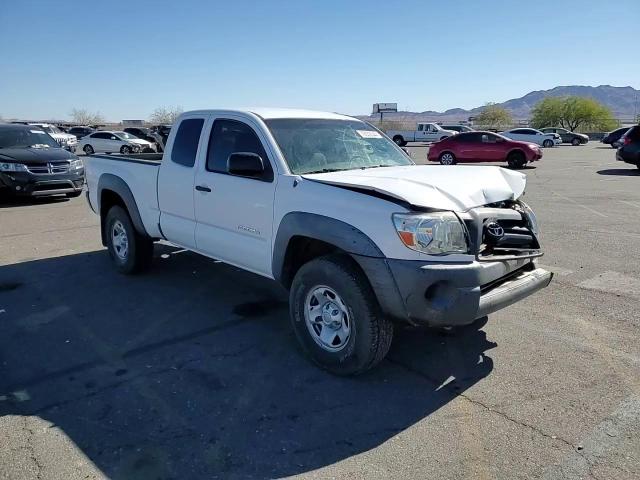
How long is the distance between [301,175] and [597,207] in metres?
9.16

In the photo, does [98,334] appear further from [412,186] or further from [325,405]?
[412,186]

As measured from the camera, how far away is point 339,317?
3.80 m

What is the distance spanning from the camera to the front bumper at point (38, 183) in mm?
11609

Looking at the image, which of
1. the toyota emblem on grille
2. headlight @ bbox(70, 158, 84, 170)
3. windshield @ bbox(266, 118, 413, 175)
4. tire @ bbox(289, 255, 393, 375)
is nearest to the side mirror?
windshield @ bbox(266, 118, 413, 175)

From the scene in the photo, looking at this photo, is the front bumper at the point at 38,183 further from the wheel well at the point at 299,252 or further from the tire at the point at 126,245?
the wheel well at the point at 299,252

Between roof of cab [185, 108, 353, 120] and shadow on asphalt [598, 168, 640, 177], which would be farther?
shadow on asphalt [598, 168, 640, 177]

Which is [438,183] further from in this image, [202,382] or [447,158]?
[447,158]

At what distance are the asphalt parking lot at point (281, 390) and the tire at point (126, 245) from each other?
24cm

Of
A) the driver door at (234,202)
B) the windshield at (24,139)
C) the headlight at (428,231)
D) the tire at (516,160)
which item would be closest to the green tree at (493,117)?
the tire at (516,160)

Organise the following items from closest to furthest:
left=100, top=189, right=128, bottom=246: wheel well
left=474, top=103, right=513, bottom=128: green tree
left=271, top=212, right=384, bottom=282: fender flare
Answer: left=271, top=212, right=384, bottom=282: fender flare
left=100, top=189, right=128, bottom=246: wheel well
left=474, top=103, right=513, bottom=128: green tree

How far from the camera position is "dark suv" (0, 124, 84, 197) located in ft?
38.2

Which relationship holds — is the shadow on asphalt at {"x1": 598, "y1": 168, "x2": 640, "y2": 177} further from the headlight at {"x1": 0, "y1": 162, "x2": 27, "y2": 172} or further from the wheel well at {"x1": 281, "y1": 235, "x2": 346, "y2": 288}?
the headlight at {"x1": 0, "y1": 162, "x2": 27, "y2": 172}

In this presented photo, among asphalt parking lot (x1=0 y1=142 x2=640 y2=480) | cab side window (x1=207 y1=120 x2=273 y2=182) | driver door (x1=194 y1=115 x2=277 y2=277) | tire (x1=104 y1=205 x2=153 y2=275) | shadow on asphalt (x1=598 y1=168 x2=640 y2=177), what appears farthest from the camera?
shadow on asphalt (x1=598 y1=168 x2=640 y2=177)

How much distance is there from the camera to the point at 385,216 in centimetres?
339
